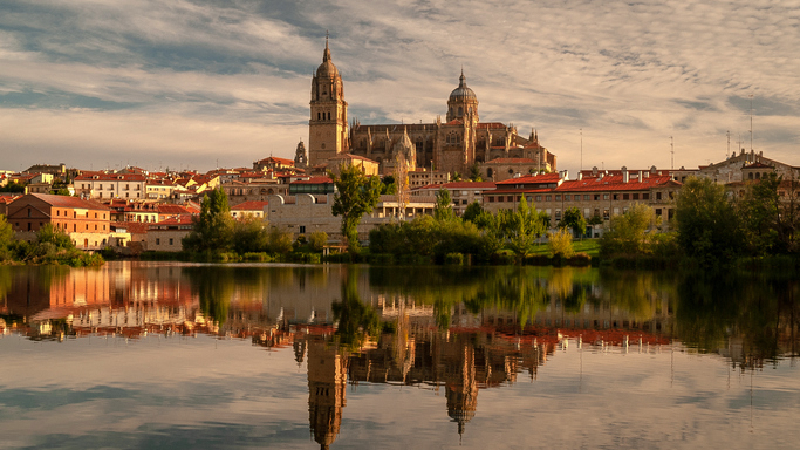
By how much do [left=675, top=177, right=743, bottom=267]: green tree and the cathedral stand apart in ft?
282

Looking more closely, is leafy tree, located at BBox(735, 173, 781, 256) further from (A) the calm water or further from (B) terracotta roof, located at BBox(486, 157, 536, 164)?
(B) terracotta roof, located at BBox(486, 157, 536, 164)

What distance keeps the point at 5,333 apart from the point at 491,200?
255 feet

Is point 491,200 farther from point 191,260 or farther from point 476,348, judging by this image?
point 476,348

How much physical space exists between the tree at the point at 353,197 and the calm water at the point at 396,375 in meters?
46.0

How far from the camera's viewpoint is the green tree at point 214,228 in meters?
74.0

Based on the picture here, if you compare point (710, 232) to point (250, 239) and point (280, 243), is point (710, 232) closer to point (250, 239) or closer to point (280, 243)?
point (280, 243)

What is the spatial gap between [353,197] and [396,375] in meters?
59.1

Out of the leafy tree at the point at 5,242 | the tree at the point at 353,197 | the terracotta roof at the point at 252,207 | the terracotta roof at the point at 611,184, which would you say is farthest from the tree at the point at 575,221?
the leafy tree at the point at 5,242

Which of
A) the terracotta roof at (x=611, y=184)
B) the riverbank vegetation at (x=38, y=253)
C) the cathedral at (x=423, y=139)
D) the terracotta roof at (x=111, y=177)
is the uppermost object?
the cathedral at (x=423, y=139)

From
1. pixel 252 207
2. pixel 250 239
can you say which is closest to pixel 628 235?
pixel 250 239

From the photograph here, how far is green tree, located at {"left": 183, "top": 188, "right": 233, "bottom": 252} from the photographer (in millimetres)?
74000

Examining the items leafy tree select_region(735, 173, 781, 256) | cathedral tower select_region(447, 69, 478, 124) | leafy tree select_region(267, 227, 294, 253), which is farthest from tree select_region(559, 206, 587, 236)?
cathedral tower select_region(447, 69, 478, 124)

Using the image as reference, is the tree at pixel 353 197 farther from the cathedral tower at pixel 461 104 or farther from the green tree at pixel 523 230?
the cathedral tower at pixel 461 104

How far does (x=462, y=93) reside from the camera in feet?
531
